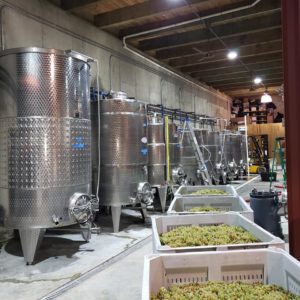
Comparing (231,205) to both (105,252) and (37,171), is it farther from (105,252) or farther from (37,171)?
(37,171)

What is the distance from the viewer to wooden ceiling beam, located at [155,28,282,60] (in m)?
7.25

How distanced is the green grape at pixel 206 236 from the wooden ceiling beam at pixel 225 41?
5.75 meters

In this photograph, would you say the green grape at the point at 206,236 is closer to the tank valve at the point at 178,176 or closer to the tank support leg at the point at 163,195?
the tank support leg at the point at 163,195

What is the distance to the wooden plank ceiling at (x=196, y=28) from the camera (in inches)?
225

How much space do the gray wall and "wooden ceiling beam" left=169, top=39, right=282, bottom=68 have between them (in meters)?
0.49

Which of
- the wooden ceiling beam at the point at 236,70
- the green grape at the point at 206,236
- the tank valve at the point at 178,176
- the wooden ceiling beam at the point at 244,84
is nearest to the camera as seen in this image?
the green grape at the point at 206,236

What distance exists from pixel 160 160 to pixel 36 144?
127 inches

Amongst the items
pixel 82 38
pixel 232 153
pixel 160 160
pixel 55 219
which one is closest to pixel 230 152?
pixel 232 153

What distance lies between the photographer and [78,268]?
130 inches

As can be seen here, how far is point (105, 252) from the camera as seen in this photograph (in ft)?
12.4

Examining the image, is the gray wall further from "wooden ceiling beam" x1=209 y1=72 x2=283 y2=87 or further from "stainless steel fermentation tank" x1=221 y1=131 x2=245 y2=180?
"wooden ceiling beam" x1=209 y1=72 x2=283 y2=87

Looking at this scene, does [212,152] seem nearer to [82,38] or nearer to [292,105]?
[82,38]

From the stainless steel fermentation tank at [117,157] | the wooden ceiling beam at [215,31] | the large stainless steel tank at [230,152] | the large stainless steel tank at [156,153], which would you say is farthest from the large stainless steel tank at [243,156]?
the stainless steel fermentation tank at [117,157]

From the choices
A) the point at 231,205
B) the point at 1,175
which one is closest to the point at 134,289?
the point at 231,205
